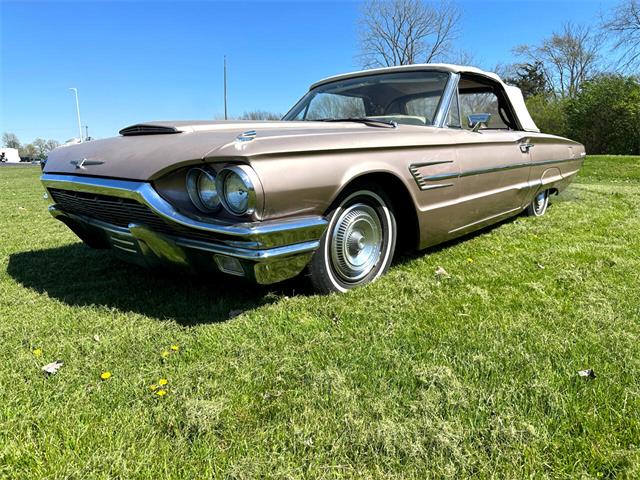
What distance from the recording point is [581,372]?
1784 millimetres

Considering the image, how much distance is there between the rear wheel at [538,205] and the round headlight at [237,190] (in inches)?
161

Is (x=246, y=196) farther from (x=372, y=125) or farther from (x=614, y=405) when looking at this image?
(x=614, y=405)

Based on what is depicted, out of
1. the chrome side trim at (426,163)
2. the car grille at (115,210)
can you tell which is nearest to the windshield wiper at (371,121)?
the chrome side trim at (426,163)

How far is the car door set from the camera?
3.35m

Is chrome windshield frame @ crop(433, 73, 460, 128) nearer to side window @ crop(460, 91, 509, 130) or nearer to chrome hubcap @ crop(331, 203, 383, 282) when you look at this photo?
side window @ crop(460, 91, 509, 130)

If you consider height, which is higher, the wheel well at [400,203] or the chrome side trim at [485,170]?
the chrome side trim at [485,170]

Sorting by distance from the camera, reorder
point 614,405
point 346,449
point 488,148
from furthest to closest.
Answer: point 488,148
point 614,405
point 346,449

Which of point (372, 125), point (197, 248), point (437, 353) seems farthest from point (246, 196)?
point (372, 125)

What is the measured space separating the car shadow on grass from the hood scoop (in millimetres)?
826

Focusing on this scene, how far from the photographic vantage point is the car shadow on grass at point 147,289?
2465 mm

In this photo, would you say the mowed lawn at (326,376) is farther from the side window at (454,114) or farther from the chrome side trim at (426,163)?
the side window at (454,114)

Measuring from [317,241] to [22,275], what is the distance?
2.22 meters

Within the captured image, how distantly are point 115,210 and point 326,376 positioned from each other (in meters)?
1.46

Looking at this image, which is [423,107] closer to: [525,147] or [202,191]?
[525,147]
